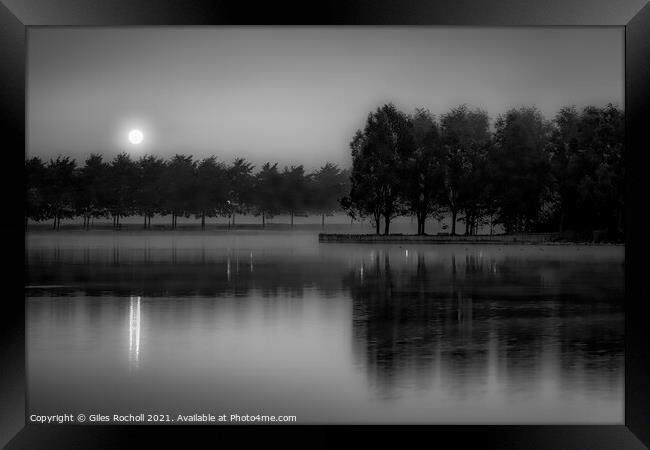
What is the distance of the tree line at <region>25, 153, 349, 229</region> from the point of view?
70750mm

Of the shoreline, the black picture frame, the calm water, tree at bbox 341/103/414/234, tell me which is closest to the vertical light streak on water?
the calm water

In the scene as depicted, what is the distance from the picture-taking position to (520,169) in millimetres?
46469

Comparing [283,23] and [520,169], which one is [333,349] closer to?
[283,23]

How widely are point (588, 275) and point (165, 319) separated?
12502 millimetres

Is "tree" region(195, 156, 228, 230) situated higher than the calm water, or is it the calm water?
"tree" region(195, 156, 228, 230)

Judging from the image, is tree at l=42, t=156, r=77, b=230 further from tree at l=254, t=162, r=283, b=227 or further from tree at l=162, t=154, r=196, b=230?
tree at l=254, t=162, r=283, b=227

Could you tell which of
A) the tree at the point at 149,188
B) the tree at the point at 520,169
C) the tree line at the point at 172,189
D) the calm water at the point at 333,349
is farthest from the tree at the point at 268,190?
the calm water at the point at 333,349

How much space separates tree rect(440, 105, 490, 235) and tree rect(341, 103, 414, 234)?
2.48 metres

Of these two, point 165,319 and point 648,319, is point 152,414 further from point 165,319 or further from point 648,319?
point 165,319

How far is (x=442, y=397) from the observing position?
739 centimetres

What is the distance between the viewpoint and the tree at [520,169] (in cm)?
4588

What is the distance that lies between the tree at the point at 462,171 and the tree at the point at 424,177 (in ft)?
1.51

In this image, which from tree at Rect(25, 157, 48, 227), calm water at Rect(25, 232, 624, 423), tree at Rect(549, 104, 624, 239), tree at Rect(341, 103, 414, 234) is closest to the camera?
calm water at Rect(25, 232, 624, 423)

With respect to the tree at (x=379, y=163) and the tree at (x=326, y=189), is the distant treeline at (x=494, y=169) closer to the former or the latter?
the tree at (x=379, y=163)
